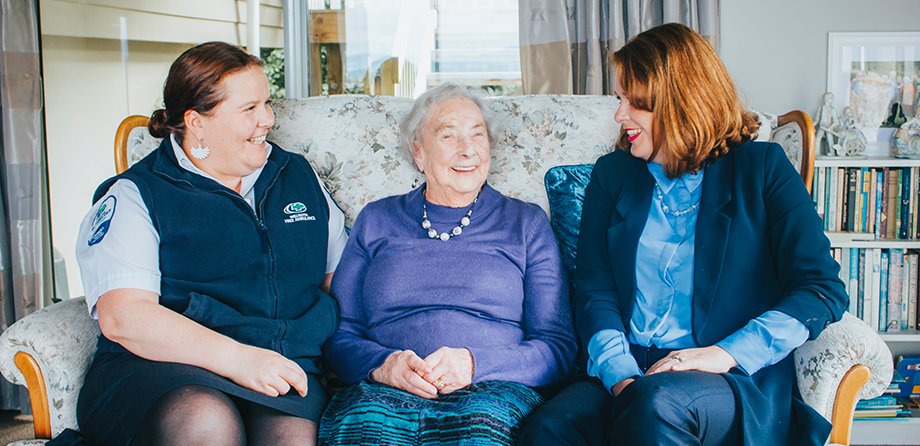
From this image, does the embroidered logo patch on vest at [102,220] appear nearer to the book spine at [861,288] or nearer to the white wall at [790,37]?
the white wall at [790,37]

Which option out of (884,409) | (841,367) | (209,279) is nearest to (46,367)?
(209,279)

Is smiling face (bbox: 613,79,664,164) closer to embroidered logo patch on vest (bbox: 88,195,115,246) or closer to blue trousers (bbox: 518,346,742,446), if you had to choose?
blue trousers (bbox: 518,346,742,446)

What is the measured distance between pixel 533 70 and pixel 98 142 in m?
2.07

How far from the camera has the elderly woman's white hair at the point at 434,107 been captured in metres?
1.54

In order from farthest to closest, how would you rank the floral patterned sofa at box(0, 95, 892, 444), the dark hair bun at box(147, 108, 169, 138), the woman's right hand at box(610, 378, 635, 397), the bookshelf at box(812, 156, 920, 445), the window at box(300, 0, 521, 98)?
1. the window at box(300, 0, 521, 98)
2. the bookshelf at box(812, 156, 920, 445)
3. the floral patterned sofa at box(0, 95, 892, 444)
4. the dark hair bun at box(147, 108, 169, 138)
5. the woman's right hand at box(610, 378, 635, 397)

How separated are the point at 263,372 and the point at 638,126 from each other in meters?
0.97

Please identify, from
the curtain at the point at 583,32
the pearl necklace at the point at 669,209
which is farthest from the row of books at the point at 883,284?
the pearl necklace at the point at 669,209

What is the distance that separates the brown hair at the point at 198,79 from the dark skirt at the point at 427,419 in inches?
29.6

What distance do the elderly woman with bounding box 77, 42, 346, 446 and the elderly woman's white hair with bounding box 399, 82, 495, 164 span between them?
32 centimetres

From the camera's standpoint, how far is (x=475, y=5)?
2852 millimetres

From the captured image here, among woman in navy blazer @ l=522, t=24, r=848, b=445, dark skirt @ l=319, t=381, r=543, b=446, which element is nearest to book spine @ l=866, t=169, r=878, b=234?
woman in navy blazer @ l=522, t=24, r=848, b=445

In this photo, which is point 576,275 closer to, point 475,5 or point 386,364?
point 386,364

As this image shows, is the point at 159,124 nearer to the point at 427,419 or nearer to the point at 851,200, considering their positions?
the point at 427,419

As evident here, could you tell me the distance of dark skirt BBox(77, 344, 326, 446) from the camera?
1.06 m
